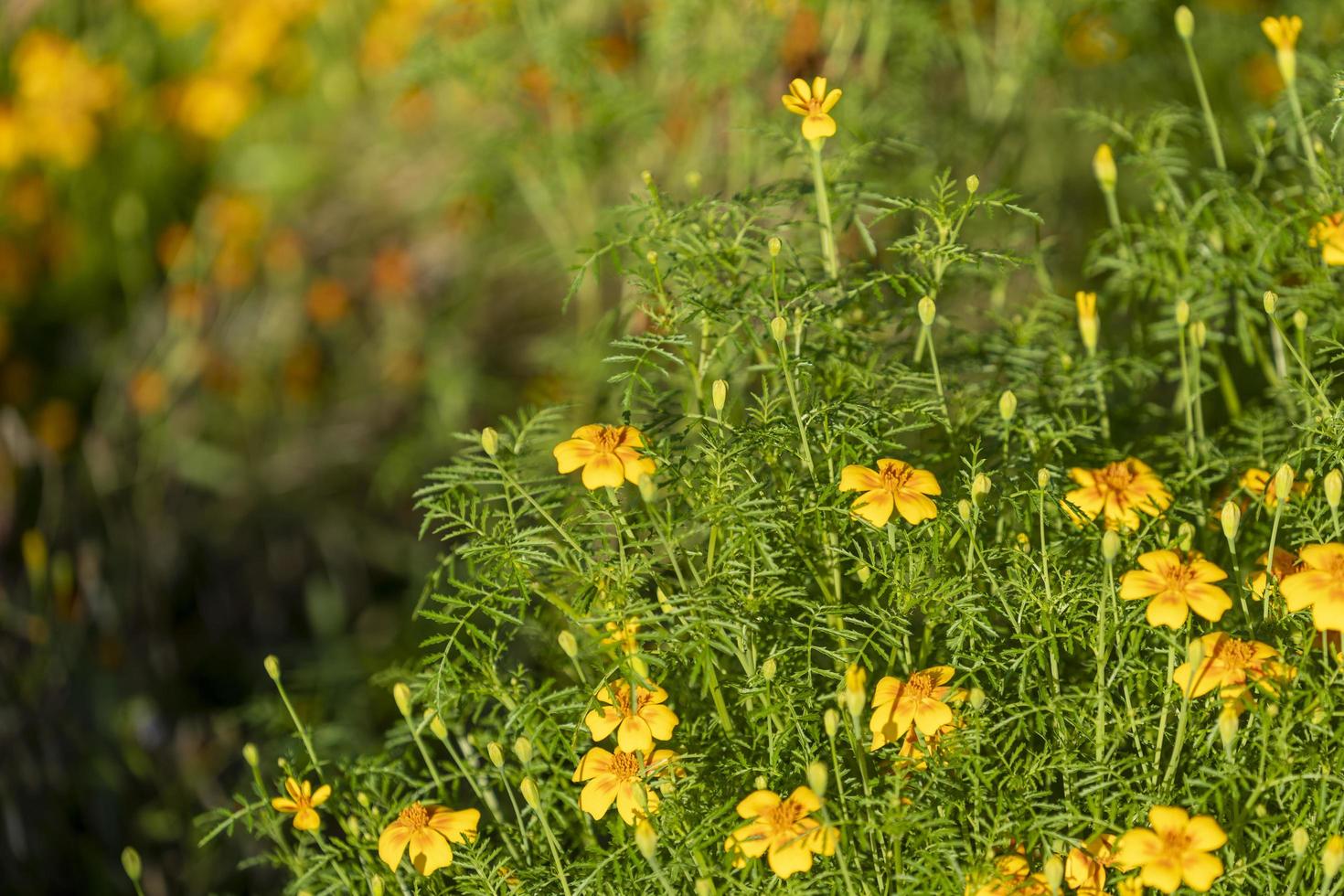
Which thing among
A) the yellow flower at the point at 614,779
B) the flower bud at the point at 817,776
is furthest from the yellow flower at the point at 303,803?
the flower bud at the point at 817,776

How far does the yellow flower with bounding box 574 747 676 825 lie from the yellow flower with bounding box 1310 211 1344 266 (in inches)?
33.8

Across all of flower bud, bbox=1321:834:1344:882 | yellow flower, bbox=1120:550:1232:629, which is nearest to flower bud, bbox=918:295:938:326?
yellow flower, bbox=1120:550:1232:629

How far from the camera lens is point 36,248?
312cm

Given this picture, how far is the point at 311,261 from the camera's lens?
332 cm

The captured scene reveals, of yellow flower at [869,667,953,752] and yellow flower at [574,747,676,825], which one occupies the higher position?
yellow flower at [869,667,953,752]

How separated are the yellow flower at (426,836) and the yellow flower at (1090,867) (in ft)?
1.73

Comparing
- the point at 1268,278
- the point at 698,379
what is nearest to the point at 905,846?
the point at 698,379

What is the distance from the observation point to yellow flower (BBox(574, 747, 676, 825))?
1.18 m

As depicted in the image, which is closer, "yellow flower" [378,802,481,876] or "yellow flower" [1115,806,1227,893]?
"yellow flower" [1115,806,1227,893]

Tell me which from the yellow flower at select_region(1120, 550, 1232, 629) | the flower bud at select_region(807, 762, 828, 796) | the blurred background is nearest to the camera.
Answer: the flower bud at select_region(807, 762, 828, 796)

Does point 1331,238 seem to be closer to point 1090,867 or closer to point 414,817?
point 1090,867

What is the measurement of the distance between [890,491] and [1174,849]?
1.20ft

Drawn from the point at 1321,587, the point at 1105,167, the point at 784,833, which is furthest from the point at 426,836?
the point at 1105,167

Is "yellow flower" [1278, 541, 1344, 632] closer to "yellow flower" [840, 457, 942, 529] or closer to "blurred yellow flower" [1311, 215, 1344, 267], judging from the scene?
"yellow flower" [840, 457, 942, 529]
